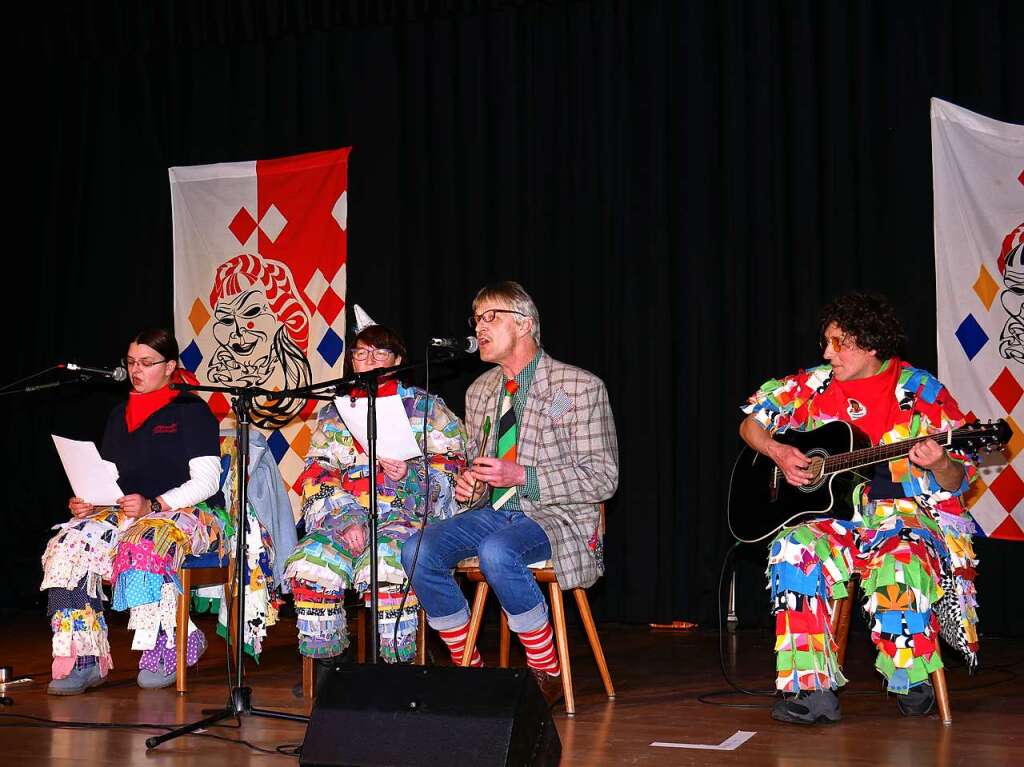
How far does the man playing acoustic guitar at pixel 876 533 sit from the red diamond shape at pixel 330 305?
2.61 meters

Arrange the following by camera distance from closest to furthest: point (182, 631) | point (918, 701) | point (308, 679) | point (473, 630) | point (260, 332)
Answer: point (918, 701) < point (473, 630) < point (308, 679) < point (182, 631) < point (260, 332)

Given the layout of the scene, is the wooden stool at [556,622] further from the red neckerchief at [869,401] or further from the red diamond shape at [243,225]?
the red diamond shape at [243,225]

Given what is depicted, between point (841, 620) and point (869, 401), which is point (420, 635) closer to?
point (841, 620)

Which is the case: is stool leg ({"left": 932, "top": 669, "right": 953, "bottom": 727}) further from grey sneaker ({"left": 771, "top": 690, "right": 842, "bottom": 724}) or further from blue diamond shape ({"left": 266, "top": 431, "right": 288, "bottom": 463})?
blue diamond shape ({"left": 266, "top": 431, "right": 288, "bottom": 463})

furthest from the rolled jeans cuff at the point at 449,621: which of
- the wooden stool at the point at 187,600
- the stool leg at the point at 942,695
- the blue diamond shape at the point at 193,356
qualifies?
the blue diamond shape at the point at 193,356

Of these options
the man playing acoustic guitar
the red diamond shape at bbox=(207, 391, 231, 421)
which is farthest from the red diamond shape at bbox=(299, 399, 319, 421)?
the man playing acoustic guitar

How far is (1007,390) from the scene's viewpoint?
434 cm

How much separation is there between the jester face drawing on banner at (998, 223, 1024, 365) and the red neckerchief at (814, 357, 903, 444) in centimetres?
134

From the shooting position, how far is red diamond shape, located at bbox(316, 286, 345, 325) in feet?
17.9

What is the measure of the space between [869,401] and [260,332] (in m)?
3.28

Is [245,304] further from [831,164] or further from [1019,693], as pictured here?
[1019,693]

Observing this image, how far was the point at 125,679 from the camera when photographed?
388 cm

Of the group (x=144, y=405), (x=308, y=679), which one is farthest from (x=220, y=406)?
(x=308, y=679)

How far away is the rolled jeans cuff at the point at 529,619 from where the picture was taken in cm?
314
